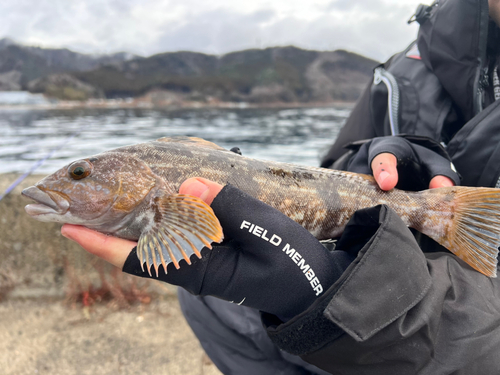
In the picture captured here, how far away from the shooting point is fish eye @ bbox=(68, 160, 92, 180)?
213 centimetres

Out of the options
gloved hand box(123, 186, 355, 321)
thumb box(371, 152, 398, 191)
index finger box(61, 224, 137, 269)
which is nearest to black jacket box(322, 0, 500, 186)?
thumb box(371, 152, 398, 191)

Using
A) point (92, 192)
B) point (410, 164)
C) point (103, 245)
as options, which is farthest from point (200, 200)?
point (410, 164)

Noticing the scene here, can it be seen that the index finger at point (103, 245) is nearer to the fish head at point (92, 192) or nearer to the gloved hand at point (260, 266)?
the gloved hand at point (260, 266)

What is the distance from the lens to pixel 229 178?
2.26 metres

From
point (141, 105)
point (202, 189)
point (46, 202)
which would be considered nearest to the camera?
point (202, 189)

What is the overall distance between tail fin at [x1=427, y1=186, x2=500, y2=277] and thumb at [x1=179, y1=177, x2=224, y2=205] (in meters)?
1.69

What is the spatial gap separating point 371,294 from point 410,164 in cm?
140

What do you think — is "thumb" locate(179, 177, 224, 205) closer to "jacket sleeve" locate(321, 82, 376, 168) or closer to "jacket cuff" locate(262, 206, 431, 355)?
"jacket cuff" locate(262, 206, 431, 355)

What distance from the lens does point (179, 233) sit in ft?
6.40

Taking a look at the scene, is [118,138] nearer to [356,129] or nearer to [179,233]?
[356,129]

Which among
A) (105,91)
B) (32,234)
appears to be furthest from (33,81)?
(32,234)

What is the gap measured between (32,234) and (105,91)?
254 feet

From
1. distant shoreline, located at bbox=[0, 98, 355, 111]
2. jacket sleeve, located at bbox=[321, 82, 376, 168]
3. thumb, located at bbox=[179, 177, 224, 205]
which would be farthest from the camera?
distant shoreline, located at bbox=[0, 98, 355, 111]

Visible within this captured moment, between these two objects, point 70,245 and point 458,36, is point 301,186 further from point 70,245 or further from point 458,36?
point 70,245
